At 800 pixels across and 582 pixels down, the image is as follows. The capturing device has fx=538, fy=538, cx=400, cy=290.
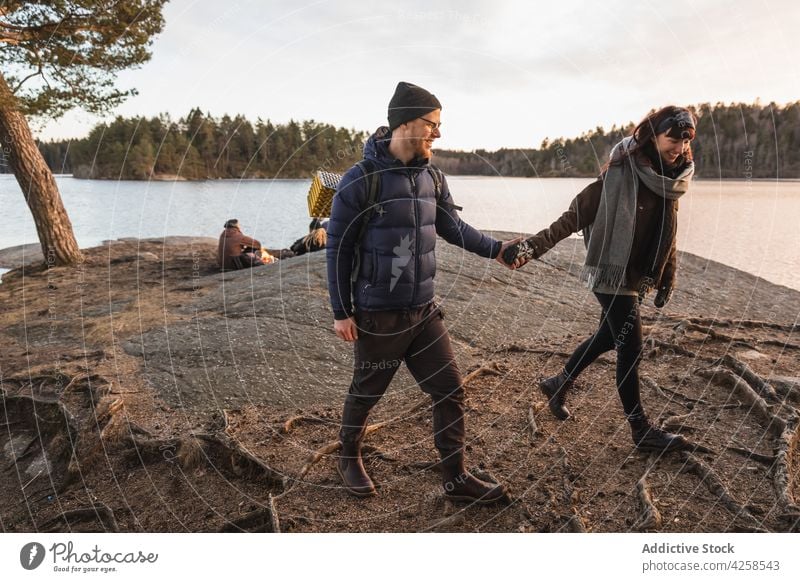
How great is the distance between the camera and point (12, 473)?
156 inches

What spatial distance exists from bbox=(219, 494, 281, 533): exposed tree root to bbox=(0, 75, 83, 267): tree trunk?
9.25 m

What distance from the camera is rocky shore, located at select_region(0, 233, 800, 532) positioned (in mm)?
3303

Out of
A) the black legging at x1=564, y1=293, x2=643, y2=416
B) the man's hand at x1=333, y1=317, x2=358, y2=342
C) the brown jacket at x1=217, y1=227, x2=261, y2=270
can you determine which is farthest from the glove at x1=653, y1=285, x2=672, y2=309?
the brown jacket at x1=217, y1=227, x2=261, y2=270

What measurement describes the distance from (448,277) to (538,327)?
179cm

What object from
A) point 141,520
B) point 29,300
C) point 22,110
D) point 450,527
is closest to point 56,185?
point 22,110

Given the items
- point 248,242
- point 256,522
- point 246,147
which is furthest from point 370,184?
point 246,147

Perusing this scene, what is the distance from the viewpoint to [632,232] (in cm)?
350

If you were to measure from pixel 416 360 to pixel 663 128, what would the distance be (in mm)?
2040

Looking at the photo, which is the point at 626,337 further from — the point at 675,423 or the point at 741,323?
the point at 741,323

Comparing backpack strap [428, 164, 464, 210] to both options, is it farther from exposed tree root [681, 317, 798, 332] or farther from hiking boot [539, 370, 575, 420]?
exposed tree root [681, 317, 798, 332]

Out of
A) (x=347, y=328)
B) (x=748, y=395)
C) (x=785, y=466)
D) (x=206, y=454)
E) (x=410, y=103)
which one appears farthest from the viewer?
(x=748, y=395)

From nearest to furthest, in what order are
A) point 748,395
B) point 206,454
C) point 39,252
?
point 206,454
point 748,395
point 39,252

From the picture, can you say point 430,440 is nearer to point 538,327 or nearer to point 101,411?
point 101,411

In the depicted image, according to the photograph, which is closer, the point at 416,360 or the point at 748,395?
the point at 416,360
